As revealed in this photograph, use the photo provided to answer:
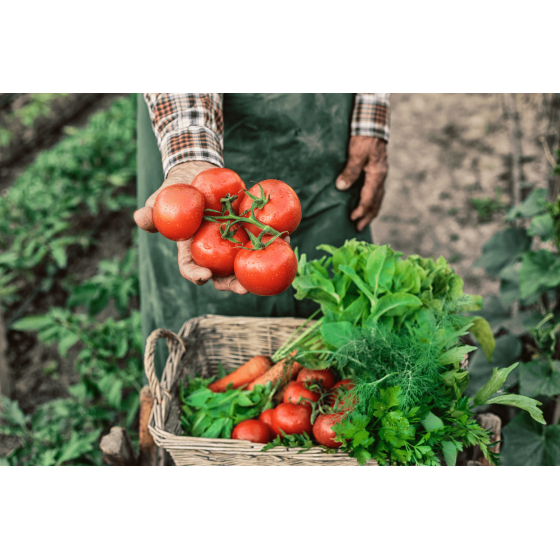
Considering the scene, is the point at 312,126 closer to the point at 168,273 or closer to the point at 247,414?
the point at 168,273

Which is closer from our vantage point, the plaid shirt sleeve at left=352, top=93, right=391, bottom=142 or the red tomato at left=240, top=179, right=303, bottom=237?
the red tomato at left=240, top=179, right=303, bottom=237

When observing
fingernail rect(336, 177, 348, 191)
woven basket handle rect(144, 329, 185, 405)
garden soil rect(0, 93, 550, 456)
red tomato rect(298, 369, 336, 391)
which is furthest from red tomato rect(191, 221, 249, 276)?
garden soil rect(0, 93, 550, 456)

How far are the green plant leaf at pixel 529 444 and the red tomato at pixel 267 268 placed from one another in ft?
4.57

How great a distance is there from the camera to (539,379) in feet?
6.54

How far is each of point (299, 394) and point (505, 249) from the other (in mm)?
1498

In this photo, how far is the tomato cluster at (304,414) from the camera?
1541 mm

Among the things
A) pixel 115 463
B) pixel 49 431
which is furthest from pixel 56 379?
pixel 115 463

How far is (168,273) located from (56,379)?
1.55 metres

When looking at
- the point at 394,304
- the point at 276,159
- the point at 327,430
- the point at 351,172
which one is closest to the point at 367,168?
the point at 351,172

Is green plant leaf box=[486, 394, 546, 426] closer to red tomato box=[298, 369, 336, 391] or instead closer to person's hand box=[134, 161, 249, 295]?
red tomato box=[298, 369, 336, 391]

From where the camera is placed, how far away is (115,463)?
190 cm

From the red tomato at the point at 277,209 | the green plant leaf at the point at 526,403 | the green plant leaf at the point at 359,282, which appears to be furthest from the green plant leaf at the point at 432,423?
the red tomato at the point at 277,209

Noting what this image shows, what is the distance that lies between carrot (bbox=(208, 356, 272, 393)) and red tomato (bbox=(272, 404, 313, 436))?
0.35m

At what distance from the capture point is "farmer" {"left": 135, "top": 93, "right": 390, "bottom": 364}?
1.86m
